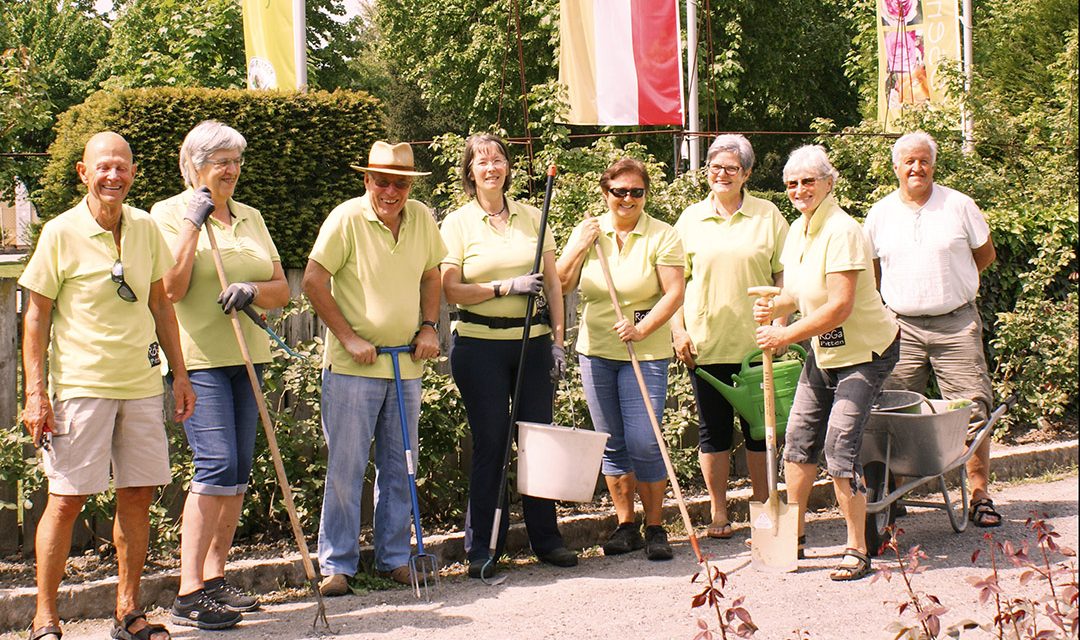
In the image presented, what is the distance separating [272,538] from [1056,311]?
18.9 ft

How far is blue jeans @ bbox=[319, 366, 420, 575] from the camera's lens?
554 cm

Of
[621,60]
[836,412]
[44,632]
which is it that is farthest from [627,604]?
[621,60]

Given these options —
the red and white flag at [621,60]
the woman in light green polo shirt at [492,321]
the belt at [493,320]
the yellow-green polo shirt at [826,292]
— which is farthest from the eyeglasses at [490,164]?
the red and white flag at [621,60]

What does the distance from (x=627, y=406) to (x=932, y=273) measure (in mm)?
1810

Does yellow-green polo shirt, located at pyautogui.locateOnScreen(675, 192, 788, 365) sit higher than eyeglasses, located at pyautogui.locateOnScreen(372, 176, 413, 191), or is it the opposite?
eyeglasses, located at pyautogui.locateOnScreen(372, 176, 413, 191)

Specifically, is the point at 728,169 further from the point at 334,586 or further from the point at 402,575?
the point at 334,586

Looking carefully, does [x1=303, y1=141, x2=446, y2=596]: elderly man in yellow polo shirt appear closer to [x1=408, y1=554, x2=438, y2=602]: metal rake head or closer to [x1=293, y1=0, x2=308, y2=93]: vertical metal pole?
[x1=408, y1=554, x2=438, y2=602]: metal rake head

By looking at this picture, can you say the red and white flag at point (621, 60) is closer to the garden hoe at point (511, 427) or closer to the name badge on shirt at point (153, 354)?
the garden hoe at point (511, 427)

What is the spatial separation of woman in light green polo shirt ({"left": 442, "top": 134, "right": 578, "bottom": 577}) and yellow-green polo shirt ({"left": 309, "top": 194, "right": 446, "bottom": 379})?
34 cm

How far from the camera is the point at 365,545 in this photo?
6.14m

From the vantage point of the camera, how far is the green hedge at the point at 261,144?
9.91 metres

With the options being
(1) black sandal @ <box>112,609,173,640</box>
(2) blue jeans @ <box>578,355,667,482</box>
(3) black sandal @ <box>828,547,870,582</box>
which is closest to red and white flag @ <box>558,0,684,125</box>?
(2) blue jeans @ <box>578,355,667,482</box>

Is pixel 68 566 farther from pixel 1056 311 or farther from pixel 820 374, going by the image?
pixel 1056 311

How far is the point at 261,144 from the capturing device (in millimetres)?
10594
